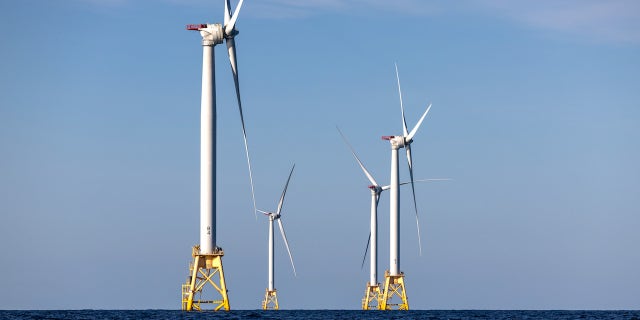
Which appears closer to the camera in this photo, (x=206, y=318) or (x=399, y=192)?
(x=206, y=318)

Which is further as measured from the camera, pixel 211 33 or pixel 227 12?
pixel 227 12

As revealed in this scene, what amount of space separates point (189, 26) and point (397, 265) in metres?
82.9

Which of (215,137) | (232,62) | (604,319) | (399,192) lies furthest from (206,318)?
(399,192)

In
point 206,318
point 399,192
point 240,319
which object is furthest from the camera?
point 399,192

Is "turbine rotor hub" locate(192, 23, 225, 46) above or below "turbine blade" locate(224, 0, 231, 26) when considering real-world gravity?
below

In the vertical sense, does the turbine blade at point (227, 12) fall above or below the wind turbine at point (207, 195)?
above

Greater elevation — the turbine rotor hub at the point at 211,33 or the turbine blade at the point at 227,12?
the turbine blade at the point at 227,12

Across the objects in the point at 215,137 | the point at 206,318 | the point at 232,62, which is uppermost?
the point at 232,62

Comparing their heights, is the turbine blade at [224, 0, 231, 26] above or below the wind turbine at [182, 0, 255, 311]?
above

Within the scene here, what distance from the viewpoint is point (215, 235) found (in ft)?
392

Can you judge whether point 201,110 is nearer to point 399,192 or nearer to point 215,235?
point 215,235

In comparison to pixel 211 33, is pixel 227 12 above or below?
above

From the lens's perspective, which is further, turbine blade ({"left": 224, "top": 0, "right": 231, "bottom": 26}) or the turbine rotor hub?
turbine blade ({"left": 224, "top": 0, "right": 231, "bottom": 26})

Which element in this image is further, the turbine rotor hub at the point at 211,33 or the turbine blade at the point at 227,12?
the turbine blade at the point at 227,12
